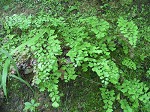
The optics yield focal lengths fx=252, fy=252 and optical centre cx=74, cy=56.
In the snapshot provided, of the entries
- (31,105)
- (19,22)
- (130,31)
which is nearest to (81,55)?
(130,31)

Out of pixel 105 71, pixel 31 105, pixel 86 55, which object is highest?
pixel 86 55

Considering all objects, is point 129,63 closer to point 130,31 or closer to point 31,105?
point 130,31

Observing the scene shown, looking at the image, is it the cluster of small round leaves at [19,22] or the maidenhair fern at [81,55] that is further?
the cluster of small round leaves at [19,22]

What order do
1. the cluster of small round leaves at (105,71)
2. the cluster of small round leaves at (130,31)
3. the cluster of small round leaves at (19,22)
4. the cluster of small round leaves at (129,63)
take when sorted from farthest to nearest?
the cluster of small round leaves at (19,22), the cluster of small round leaves at (129,63), the cluster of small round leaves at (130,31), the cluster of small round leaves at (105,71)

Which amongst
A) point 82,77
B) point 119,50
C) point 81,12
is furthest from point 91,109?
point 81,12

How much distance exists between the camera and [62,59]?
2.75 m

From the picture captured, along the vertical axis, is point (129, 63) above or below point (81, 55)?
below

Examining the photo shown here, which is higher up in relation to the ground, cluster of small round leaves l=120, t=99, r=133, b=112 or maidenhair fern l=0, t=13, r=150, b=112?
maidenhair fern l=0, t=13, r=150, b=112

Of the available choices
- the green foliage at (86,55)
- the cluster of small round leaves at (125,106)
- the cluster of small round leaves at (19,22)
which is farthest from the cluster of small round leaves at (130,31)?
the cluster of small round leaves at (19,22)

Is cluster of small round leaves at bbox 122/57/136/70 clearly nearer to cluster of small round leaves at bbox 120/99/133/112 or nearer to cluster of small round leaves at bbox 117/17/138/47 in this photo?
cluster of small round leaves at bbox 117/17/138/47

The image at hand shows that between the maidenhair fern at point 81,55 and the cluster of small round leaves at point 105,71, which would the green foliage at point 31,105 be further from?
the cluster of small round leaves at point 105,71

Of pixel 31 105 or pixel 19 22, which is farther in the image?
pixel 19 22

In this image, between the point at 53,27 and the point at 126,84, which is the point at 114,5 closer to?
the point at 53,27

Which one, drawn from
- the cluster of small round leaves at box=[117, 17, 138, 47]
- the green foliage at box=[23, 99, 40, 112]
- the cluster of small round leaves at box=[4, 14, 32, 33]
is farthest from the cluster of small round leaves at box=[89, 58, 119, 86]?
the cluster of small round leaves at box=[4, 14, 32, 33]
